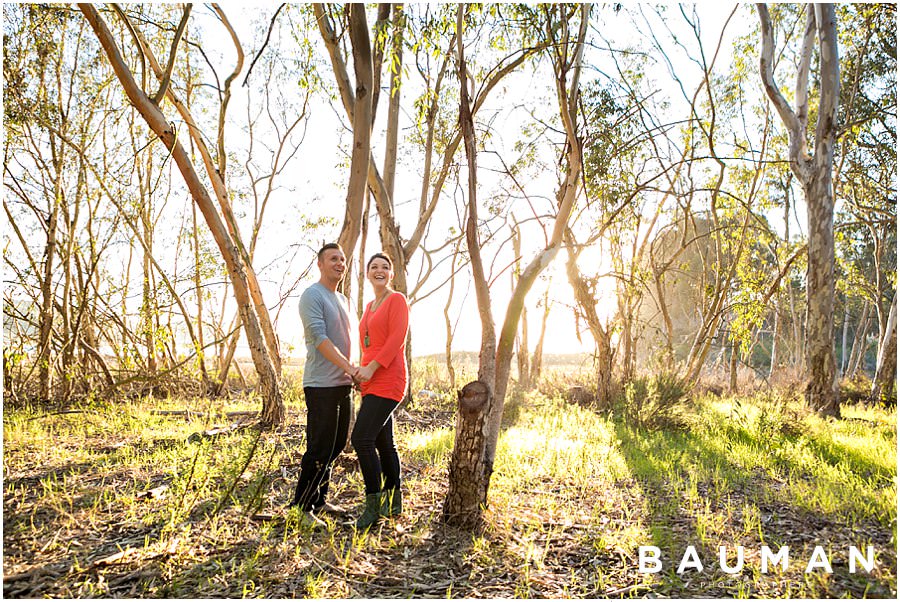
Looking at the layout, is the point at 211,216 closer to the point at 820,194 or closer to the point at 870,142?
the point at 820,194

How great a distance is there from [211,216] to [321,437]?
301 cm

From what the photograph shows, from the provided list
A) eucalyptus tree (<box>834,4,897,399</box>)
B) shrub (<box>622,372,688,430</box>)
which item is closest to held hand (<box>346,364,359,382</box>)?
shrub (<box>622,372,688,430</box>)

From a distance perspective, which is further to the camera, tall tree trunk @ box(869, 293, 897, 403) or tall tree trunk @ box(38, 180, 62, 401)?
tall tree trunk @ box(869, 293, 897, 403)

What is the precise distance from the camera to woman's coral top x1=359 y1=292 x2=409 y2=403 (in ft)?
11.0

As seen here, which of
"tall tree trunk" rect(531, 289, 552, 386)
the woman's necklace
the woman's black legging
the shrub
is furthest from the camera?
"tall tree trunk" rect(531, 289, 552, 386)

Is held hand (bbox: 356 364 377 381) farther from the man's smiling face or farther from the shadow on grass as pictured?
the shadow on grass

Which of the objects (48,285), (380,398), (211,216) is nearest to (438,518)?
(380,398)

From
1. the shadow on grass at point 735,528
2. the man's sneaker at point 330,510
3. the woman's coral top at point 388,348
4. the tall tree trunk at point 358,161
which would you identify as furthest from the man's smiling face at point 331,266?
the shadow on grass at point 735,528

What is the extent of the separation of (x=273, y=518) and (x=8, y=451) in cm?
311

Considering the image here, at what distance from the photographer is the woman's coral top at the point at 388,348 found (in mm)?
3342

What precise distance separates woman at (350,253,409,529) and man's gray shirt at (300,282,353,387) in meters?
0.17

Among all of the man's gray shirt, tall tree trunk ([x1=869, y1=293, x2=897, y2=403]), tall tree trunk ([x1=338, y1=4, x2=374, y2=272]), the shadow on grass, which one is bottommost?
the shadow on grass

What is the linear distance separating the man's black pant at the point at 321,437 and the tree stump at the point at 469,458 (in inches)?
27.4

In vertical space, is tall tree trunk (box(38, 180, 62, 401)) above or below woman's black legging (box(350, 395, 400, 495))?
above
